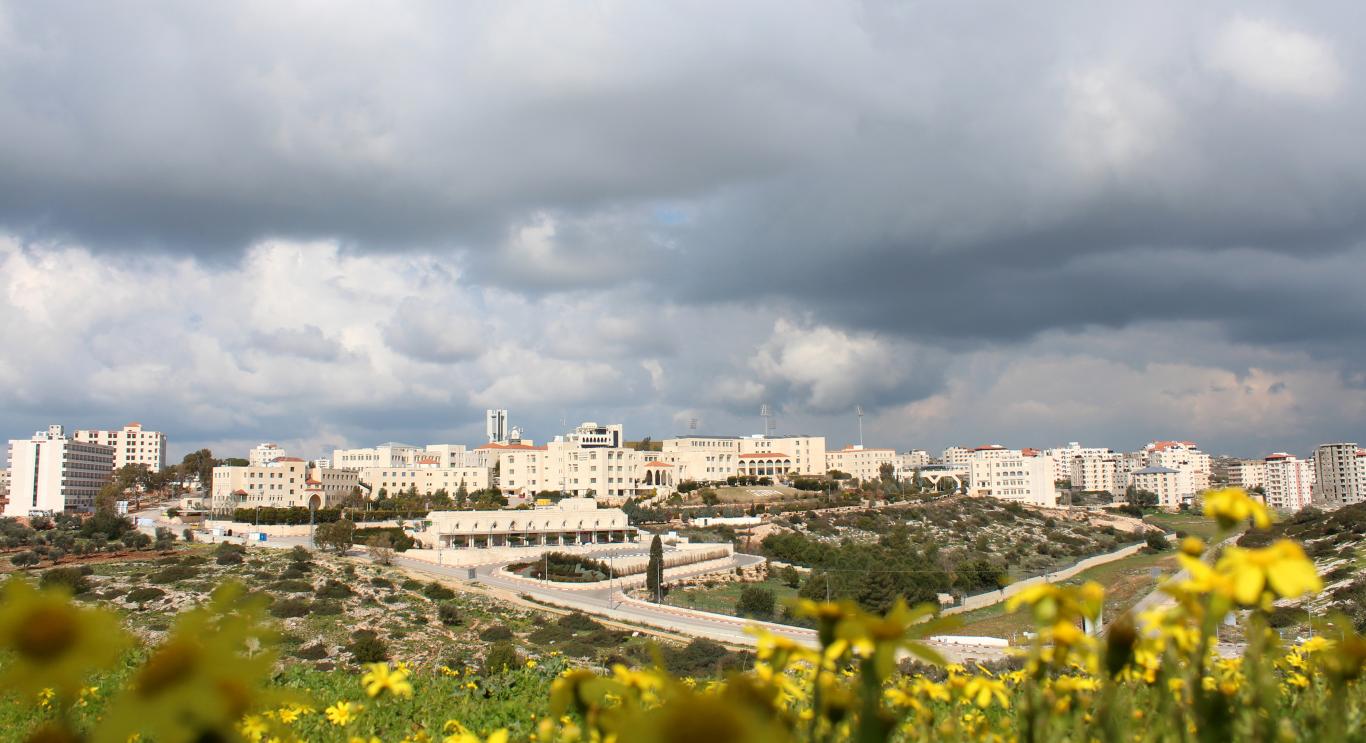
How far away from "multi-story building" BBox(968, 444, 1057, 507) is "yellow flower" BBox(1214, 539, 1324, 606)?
116134 millimetres

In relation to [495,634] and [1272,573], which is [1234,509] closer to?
[1272,573]

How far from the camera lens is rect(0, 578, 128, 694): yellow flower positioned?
5.17ft

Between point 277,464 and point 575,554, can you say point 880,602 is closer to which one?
point 575,554

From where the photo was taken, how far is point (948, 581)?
51.2m

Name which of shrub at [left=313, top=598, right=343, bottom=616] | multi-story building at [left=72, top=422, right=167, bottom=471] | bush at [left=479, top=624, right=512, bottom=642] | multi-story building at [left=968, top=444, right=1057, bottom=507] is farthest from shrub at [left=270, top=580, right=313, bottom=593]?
multi-story building at [left=72, top=422, right=167, bottom=471]

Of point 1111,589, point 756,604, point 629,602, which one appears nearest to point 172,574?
point 629,602

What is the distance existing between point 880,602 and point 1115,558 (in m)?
36.4

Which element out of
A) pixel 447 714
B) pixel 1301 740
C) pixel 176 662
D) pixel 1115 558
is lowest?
pixel 1115 558

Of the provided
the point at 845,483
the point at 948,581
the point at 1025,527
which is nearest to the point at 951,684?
the point at 948,581

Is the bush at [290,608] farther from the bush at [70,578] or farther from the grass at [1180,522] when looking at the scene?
the grass at [1180,522]

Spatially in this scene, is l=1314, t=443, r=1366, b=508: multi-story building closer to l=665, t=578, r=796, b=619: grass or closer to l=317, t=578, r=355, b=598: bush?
l=665, t=578, r=796, b=619: grass

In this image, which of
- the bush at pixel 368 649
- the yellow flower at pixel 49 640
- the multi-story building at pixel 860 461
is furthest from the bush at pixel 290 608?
the multi-story building at pixel 860 461

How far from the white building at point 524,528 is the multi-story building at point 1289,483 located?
114848 millimetres

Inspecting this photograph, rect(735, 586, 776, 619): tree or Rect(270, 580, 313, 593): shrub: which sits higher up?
Rect(270, 580, 313, 593): shrub
